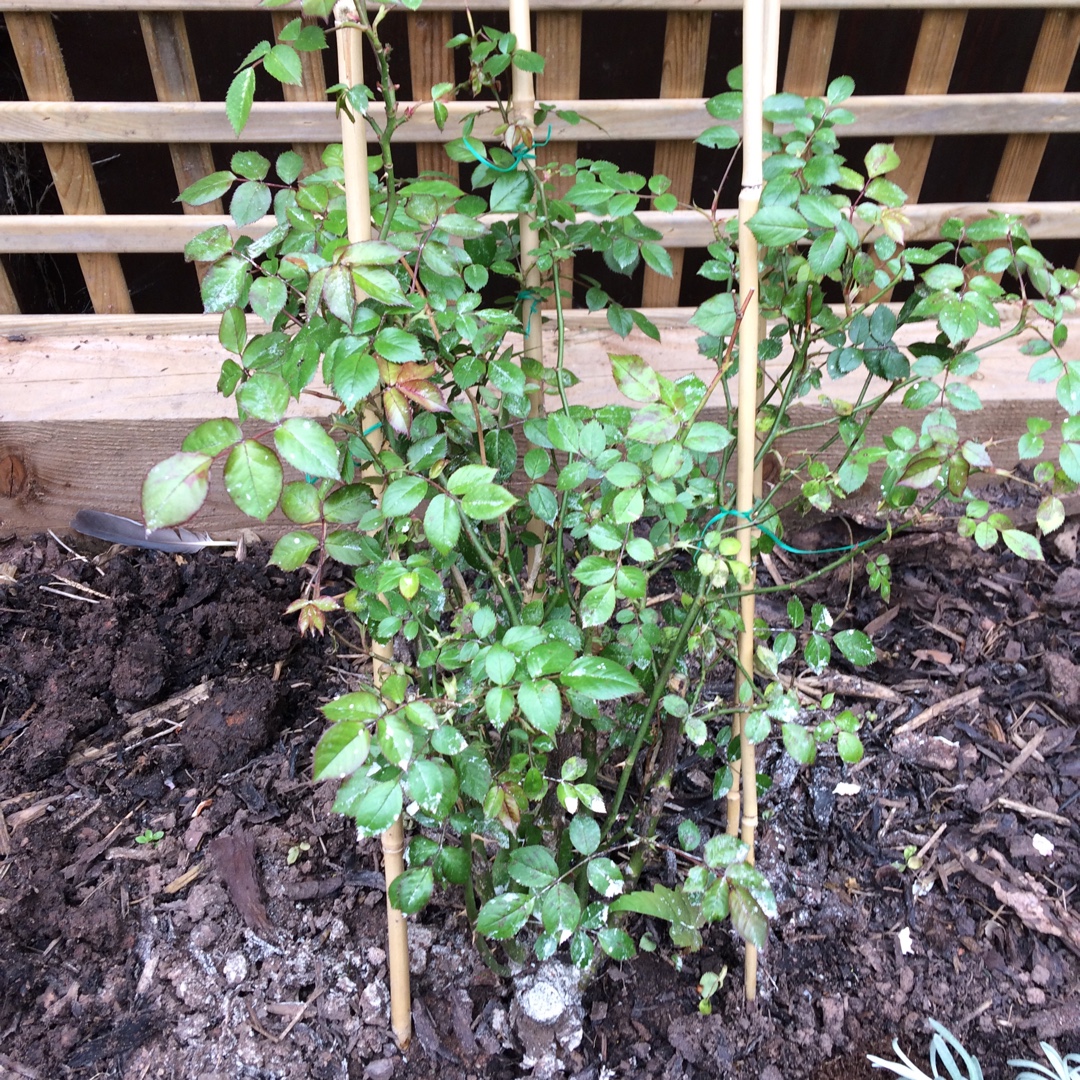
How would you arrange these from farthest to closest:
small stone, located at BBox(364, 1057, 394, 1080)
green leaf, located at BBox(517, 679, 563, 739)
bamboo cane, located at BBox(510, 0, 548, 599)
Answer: small stone, located at BBox(364, 1057, 394, 1080), bamboo cane, located at BBox(510, 0, 548, 599), green leaf, located at BBox(517, 679, 563, 739)

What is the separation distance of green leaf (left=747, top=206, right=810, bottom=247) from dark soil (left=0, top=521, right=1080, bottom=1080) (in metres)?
1.04

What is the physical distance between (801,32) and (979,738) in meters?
1.50

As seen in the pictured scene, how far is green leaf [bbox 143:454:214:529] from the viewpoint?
27.4 inches

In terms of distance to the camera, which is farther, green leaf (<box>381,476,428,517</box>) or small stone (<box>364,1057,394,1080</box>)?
small stone (<box>364,1057,394,1080</box>)

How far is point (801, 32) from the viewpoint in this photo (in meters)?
1.90

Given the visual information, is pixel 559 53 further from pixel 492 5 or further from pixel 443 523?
pixel 443 523

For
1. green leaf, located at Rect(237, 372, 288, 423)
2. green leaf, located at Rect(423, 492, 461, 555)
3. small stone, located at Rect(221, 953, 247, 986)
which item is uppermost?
green leaf, located at Rect(237, 372, 288, 423)

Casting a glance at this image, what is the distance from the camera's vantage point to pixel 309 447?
2.46ft

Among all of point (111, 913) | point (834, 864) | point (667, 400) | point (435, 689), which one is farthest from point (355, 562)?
point (834, 864)

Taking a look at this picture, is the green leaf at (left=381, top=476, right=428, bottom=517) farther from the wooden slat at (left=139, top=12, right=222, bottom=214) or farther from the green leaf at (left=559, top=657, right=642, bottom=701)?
the wooden slat at (left=139, top=12, right=222, bottom=214)

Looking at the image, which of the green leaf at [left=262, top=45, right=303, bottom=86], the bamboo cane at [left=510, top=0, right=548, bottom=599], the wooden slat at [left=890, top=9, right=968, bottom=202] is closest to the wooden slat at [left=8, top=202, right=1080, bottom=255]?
the wooden slat at [left=890, top=9, right=968, bottom=202]

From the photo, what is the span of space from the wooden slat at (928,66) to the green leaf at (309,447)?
1.84m

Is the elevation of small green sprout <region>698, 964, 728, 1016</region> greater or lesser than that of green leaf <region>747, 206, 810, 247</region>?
lesser

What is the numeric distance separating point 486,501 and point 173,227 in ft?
5.22
